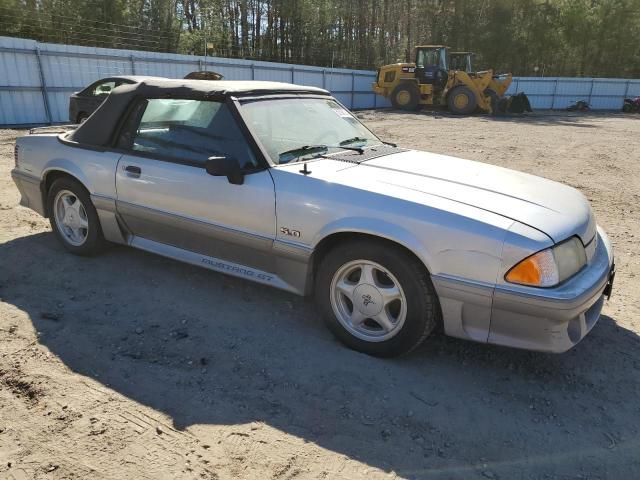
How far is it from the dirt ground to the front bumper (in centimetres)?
35

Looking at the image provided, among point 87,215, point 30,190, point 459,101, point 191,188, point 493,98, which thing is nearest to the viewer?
point 191,188

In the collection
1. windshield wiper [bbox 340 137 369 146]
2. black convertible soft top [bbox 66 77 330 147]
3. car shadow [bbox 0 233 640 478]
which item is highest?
black convertible soft top [bbox 66 77 330 147]

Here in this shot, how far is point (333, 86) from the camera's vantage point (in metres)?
26.1

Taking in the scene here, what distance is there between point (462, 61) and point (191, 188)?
23.7 metres

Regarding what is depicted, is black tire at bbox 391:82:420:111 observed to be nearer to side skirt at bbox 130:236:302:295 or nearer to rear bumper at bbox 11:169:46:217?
rear bumper at bbox 11:169:46:217

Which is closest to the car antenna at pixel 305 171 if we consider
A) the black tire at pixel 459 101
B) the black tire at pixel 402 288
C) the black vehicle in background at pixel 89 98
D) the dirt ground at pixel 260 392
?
the black tire at pixel 402 288

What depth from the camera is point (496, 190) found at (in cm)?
316

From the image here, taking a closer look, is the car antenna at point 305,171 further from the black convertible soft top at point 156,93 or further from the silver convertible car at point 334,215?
the black convertible soft top at point 156,93

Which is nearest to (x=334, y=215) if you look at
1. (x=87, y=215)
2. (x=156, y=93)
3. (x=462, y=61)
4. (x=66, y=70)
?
(x=156, y=93)

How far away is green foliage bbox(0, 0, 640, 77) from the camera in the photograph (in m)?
32.7

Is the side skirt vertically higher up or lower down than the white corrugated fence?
lower down

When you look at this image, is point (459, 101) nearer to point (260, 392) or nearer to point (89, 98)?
point (89, 98)

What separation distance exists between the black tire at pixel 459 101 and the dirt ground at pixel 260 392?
782 inches

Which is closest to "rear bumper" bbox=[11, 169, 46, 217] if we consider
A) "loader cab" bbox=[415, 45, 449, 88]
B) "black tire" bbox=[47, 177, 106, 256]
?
"black tire" bbox=[47, 177, 106, 256]
